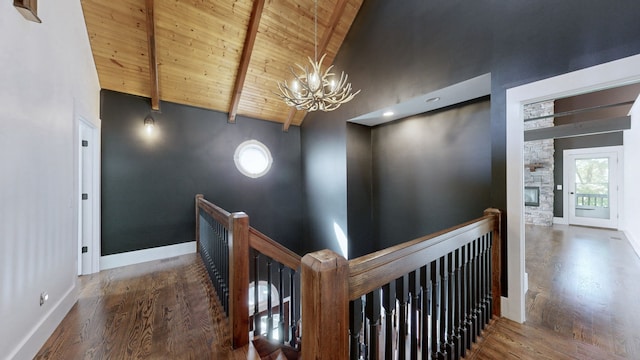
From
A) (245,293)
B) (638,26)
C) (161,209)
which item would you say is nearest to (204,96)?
(161,209)

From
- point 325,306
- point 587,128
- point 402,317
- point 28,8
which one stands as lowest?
point 402,317

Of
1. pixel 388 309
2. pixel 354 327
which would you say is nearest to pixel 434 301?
pixel 388 309

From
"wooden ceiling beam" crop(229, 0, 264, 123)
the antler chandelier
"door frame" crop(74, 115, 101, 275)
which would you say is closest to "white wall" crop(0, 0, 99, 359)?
"door frame" crop(74, 115, 101, 275)

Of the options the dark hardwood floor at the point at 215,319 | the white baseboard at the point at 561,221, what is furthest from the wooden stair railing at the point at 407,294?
the white baseboard at the point at 561,221

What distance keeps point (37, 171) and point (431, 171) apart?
14.4 ft

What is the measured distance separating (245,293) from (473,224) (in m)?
1.82

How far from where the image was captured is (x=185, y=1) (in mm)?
2986

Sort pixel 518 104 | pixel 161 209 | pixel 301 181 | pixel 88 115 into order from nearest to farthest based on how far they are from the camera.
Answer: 1. pixel 518 104
2. pixel 88 115
3. pixel 161 209
4. pixel 301 181

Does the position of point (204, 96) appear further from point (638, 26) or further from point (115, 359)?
point (638, 26)

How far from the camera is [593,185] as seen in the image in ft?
18.8

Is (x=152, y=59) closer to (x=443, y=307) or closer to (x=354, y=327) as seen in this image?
(x=354, y=327)

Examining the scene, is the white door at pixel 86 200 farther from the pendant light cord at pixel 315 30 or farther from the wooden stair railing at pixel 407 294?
the wooden stair railing at pixel 407 294

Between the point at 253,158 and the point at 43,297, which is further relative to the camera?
the point at 253,158

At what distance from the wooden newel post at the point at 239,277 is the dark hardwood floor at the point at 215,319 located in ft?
0.43
